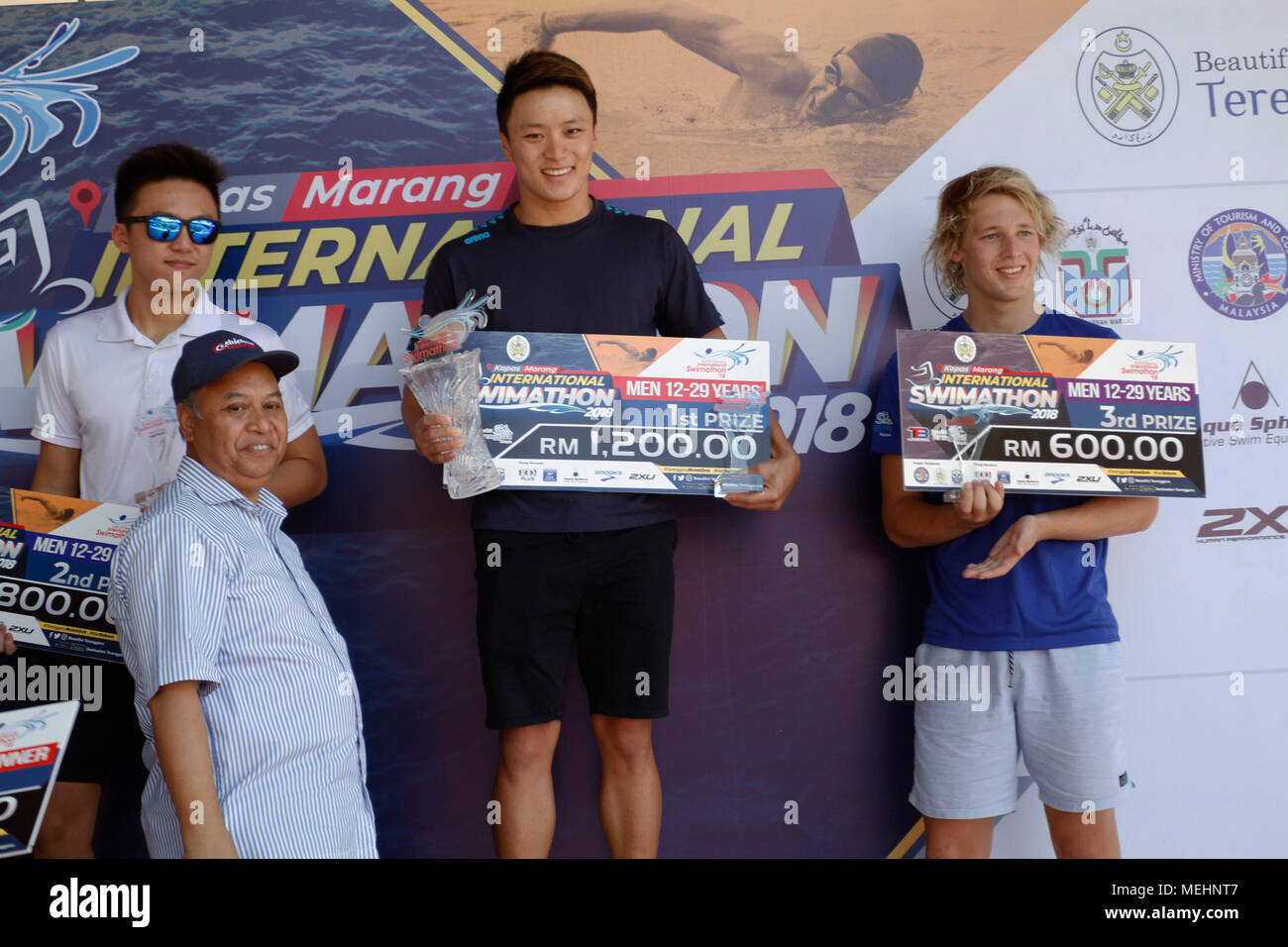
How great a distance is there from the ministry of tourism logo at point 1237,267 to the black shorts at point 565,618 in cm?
200

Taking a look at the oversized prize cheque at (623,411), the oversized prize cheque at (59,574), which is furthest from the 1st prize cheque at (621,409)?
the oversized prize cheque at (59,574)

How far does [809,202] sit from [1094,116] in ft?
3.09

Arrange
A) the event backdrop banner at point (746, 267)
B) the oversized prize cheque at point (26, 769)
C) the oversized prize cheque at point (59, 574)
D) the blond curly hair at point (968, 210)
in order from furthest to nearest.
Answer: the event backdrop banner at point (746, 267) → the blond curly hair at point (968, 210) → the oversized prize cheque at point (59, 574) → the oversized prize cheque at point (26, 769)

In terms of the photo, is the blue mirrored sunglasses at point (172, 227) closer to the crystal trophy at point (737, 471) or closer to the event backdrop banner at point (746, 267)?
the event backdrop banner at point (746, 267)

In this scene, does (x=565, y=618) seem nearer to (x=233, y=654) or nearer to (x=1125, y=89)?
(x=233, y=654)

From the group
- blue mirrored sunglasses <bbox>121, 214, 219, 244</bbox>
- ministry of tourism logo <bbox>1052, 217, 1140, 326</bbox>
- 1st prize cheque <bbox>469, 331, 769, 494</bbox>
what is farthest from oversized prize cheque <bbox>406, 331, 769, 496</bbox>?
ministry of tourism logo <bbox>1052, 217, 1140, 326</bbox>

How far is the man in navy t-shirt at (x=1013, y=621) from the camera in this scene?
8.37ft

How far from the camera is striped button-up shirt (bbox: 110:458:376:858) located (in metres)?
1.90

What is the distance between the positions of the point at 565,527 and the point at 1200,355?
6.87 ft

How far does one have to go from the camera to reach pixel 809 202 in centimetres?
315

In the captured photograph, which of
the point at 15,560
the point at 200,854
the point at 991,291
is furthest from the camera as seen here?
the point at 991,291

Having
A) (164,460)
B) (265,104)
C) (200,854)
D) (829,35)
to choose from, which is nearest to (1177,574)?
(829,35)

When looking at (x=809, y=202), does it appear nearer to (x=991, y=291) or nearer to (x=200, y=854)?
(x=991, y=291)

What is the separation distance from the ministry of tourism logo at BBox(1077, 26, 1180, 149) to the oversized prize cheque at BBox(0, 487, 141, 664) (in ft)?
10.0
